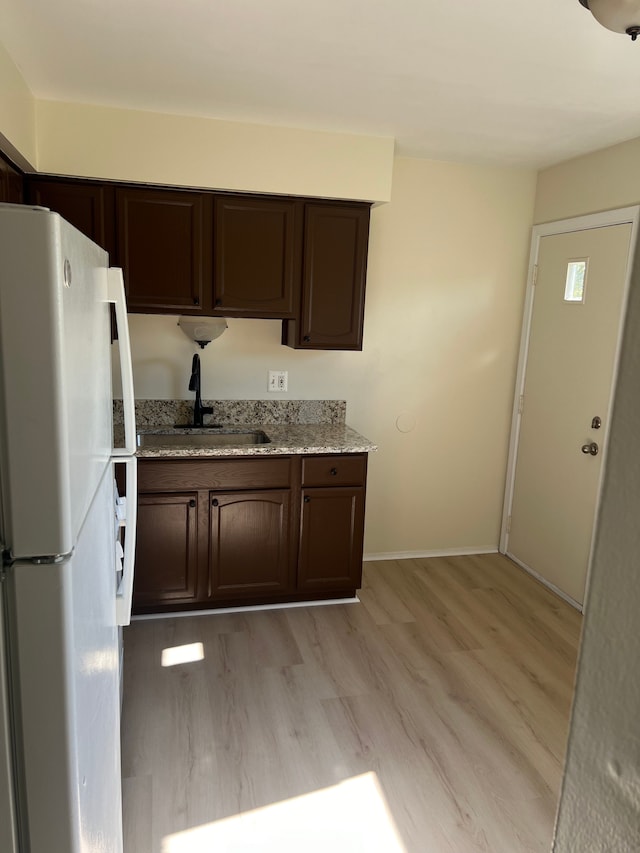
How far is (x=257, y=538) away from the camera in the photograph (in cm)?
319

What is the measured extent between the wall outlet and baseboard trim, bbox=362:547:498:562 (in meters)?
1.24

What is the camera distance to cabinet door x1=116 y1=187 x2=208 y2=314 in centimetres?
298

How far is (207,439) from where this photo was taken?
11.2 ft

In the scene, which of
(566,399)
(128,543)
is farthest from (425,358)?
(128,543)

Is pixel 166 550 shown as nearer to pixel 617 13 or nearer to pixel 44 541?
pixel 44 541

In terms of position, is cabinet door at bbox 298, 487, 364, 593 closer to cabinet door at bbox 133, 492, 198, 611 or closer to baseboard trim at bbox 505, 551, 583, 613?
cabinet door at bbox 133, 492, 198, 611

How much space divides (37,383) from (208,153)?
2.51m

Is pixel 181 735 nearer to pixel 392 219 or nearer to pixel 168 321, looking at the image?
pixel 168 321

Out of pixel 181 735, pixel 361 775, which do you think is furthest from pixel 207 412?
pixel 361 775

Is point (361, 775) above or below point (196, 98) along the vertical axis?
below

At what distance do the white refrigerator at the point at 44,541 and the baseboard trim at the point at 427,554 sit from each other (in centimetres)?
306

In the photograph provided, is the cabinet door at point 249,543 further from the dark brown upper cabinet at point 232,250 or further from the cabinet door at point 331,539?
the dark brown upper cabinet at point 232,250

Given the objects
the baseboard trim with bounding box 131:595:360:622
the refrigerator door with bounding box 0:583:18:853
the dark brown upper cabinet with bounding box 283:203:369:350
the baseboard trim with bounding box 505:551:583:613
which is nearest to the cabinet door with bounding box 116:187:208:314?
the dark brown upper cabinet with bounding box 283:203:369:350

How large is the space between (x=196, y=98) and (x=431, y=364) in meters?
2.00
